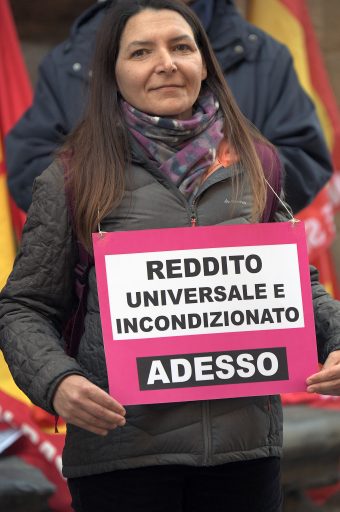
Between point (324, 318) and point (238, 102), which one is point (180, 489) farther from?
point (238, 102)

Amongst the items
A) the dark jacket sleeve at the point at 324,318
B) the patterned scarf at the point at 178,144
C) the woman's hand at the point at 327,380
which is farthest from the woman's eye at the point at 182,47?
the woman's hand at the point at 327,380

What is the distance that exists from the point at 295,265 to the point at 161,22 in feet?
2.09

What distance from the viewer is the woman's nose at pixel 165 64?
2723 mm

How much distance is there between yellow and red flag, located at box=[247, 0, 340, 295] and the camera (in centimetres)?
511

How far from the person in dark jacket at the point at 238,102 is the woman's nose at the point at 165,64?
145cm

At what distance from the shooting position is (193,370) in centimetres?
262

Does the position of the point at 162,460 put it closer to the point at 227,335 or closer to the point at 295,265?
the point at 227,335

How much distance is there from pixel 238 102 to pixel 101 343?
5.64ft

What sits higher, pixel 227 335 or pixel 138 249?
pixel 138 249

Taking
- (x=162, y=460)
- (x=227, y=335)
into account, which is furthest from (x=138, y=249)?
(x=162, y=460)

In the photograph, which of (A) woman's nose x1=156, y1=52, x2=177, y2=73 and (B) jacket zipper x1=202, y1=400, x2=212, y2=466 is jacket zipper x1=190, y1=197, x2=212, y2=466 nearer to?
(B) jacket zipper x1=202, y1=400, x2=212, y2=466

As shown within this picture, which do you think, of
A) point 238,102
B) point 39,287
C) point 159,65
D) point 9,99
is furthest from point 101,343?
point 9,99

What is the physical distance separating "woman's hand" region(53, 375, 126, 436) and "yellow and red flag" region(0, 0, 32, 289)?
7.43 ft

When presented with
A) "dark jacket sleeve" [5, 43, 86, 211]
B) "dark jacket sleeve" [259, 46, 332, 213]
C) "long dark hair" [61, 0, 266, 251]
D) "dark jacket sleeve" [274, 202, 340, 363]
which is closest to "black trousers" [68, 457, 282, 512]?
"dark jacket sleeve" [274, 202, 340, 363]
